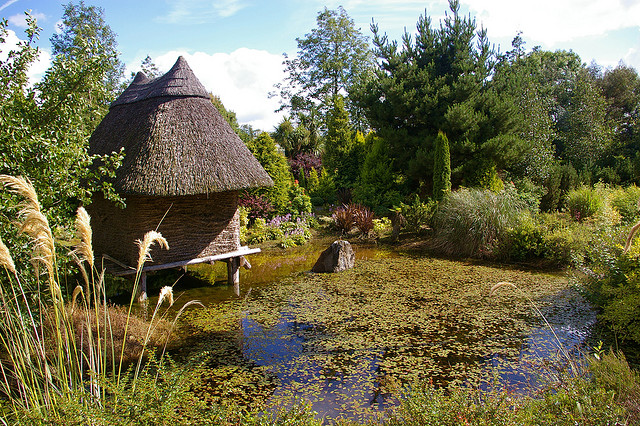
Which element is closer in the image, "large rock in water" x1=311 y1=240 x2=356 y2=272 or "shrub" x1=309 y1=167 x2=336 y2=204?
"large rock in water" x1=311 y1=240 x2=356 y2=272

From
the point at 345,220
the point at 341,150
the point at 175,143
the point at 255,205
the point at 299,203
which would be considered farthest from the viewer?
the point at 341,150

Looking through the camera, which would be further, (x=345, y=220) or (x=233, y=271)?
(x=345, y=220)

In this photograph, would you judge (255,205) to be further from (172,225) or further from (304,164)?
(304,164)

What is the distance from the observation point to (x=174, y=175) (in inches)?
277

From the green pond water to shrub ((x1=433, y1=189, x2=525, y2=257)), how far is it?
0.88 m

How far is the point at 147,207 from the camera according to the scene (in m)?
7.20

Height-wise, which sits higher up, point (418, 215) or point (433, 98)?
point (433, 98)

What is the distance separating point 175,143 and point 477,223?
20.6ft

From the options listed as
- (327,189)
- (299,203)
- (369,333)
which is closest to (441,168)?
(299,203)

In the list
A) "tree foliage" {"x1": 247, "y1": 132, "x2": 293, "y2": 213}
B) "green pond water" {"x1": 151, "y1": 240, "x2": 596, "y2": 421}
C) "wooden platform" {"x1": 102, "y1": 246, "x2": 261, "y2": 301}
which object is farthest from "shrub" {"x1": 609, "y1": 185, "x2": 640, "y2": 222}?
"tree foliage" {"x1": 247, "y1": 132, "x2": 293, "y2": 213}

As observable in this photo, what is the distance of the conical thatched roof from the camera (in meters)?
6.99

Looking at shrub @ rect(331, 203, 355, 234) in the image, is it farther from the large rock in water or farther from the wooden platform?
the wooden platform

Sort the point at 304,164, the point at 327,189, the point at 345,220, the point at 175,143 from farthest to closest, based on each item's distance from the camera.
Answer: the point at 304,164
the point at 327,189
the point at 345,220
the point at 175,143

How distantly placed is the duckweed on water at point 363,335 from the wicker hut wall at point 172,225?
1235mm
